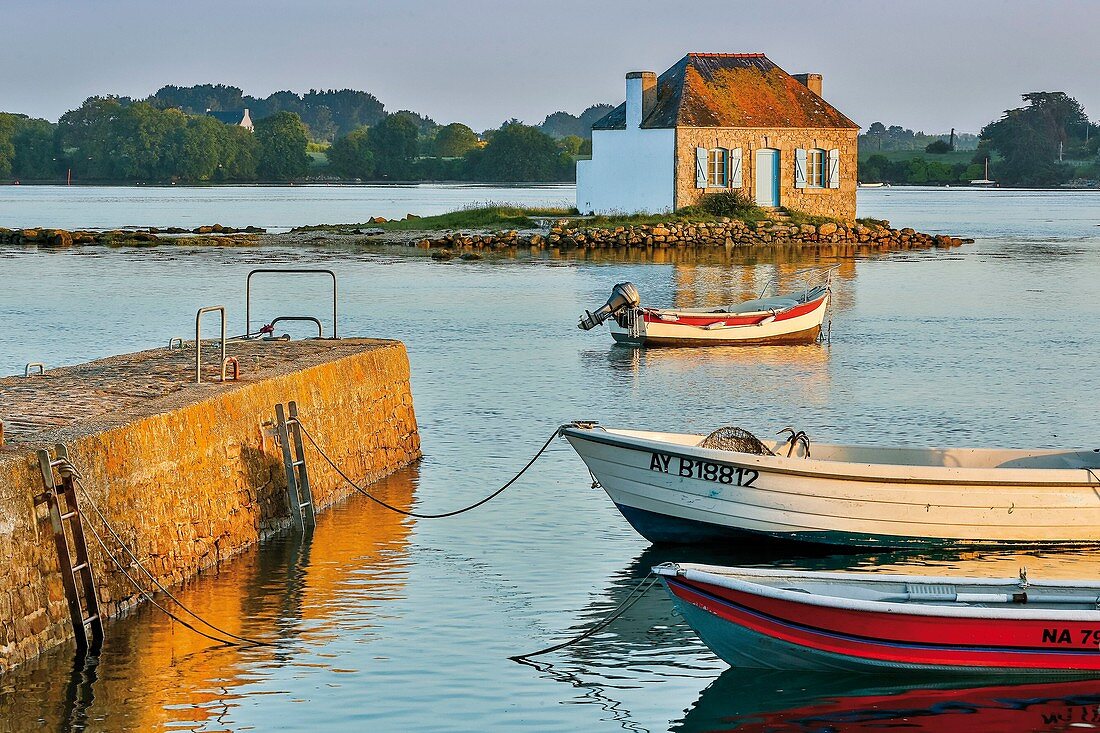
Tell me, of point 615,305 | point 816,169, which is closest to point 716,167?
point 816,169

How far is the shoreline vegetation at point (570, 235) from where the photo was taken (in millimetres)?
64688

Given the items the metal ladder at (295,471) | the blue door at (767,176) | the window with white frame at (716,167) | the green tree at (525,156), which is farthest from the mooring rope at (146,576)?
the green tree at (525,156)

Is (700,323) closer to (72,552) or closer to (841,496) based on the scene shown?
(841,496)

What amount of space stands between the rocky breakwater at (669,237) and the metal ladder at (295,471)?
159 ft

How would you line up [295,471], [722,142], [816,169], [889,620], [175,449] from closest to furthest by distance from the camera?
[889,620]
[175,449]
[295,471]
[722,142]
[816,169]

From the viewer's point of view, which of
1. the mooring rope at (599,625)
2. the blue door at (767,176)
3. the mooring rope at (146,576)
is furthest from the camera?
the blue door at (767,176)

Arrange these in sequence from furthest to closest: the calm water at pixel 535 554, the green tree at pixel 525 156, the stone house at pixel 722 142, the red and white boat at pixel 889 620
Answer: the green tree at pixel 525 156, the stone house at pixel 722 142, the calm water at pixel 535 554, the red and white boat at pixel 889 620

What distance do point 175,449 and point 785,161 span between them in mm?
55762

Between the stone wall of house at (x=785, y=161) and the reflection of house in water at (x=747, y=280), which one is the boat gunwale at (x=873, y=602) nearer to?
the reflection of house in water at (x=747, y=280)

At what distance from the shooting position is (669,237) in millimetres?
64312

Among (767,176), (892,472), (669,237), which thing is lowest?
(892,472)

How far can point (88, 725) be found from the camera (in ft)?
32.8

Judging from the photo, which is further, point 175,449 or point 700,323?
point 700,323

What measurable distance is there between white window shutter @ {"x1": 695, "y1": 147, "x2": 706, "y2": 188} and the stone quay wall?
46.0m
